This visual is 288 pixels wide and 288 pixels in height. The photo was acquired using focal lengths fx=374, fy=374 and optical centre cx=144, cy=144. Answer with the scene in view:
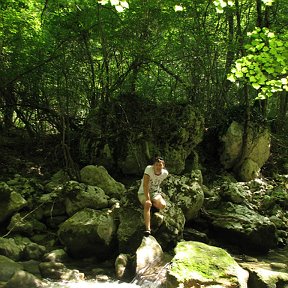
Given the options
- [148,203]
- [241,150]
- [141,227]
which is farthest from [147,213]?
[241,150]

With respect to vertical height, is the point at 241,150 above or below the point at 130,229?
above

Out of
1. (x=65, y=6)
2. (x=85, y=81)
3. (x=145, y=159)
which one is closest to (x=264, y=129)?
(x=145, y=159)

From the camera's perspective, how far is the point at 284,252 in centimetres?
897

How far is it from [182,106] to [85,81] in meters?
3.37

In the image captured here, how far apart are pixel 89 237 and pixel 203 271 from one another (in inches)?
107

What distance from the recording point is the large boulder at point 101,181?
32.8ft

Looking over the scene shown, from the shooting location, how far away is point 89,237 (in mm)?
7547

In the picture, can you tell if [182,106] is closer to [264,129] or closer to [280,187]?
[264,129]

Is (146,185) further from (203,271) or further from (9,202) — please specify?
(9,202)

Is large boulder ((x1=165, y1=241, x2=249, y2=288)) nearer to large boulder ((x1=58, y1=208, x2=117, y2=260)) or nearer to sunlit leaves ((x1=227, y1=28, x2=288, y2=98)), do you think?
large boulder ((x1=58, y1=208, x2=117, y2=260))

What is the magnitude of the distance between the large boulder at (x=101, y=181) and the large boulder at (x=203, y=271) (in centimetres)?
392

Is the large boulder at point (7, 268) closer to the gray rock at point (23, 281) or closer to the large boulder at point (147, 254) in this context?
the gray rock at point (23, 281)

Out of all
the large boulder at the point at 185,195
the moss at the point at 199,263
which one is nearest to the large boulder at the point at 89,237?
the moss at the point at 199,263

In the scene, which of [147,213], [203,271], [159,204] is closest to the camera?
[203,271]
